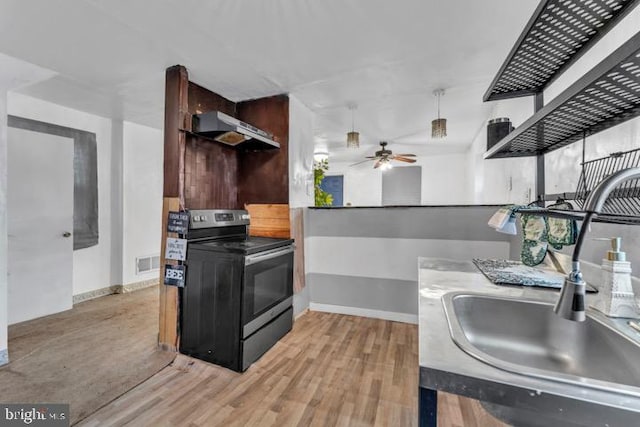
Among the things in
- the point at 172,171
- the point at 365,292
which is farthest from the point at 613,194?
the point at 172,171

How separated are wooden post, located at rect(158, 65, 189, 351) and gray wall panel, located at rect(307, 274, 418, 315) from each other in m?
1.40

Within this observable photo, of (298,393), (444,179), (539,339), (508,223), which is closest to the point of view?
(539,339)

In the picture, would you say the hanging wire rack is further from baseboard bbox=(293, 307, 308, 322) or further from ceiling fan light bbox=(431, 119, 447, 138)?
baseboard bbox=(293, 307, 308, 322)

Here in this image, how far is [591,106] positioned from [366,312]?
2474mm

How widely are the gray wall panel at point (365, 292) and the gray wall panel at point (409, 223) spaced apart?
1.54ft

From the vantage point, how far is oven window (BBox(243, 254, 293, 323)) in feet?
6.42

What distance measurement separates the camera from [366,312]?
2961 millimetres

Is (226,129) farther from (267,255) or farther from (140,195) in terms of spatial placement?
(140,195)

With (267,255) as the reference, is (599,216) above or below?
above

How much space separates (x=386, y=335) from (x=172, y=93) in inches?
106

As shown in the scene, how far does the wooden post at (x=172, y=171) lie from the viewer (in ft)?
7.20

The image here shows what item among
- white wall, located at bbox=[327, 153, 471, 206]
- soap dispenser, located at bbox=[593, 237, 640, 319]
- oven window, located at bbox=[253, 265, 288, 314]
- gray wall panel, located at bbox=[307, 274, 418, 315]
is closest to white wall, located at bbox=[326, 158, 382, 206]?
white wall, located at bbox=[327, 153, 471, 206]

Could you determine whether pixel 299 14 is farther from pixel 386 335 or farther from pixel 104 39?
pixel 386 335

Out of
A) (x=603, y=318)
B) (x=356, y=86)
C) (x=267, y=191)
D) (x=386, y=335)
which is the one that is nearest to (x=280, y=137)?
(x=267, y=191)
